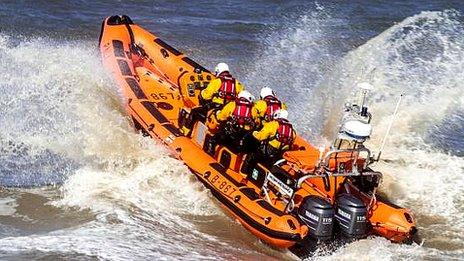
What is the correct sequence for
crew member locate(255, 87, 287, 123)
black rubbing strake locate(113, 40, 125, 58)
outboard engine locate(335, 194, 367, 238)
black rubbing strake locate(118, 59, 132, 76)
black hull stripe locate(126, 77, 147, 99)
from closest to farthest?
1. outboard engine locate(335, 194, 367, 238)
2. crew member locate(255, 87, 287, 123)
3. black hull stripe locate(126, 77, 147, 99)
4. black rubbing strake locate(118, 59, 132, 76)
5. black rubbing strake locate(113, 40, 125, 58)

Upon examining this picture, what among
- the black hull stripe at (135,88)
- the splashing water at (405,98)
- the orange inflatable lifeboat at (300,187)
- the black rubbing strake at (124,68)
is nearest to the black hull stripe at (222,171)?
the orange inflatable lifeboat at (300,187)

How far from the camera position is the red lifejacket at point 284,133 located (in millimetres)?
7121

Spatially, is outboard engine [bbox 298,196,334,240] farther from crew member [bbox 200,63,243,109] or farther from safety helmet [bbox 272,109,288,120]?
crew member [bbox 200,63,243,109]

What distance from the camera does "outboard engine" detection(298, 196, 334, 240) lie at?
650cm

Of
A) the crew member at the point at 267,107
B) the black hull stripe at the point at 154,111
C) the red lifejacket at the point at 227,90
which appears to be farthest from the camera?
the black hull stripe at the point at 154,111

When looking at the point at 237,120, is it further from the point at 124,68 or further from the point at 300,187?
the point at 124,68

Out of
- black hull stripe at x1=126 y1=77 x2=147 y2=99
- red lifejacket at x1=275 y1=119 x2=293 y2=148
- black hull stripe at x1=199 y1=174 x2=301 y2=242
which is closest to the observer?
black hull stripe at x1=199 y1=174 x2=301 y2=242

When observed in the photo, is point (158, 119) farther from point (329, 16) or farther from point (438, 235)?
point (329, 16)

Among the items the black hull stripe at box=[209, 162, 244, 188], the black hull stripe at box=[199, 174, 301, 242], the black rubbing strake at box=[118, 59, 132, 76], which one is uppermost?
the black rubbing strake at box=[118, 59, 132, 76]

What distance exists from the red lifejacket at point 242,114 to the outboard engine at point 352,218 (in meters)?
1.30

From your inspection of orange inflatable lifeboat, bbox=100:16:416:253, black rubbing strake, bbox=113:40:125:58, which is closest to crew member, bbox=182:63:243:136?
orange inflatable lifeboat, bbox=100:16:416:253

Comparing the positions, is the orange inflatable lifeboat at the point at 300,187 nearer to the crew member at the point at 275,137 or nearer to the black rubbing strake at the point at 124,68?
the crew member at the point at 275,137

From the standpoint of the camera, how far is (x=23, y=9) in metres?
14.1

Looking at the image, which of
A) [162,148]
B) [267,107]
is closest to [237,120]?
[267,107]
